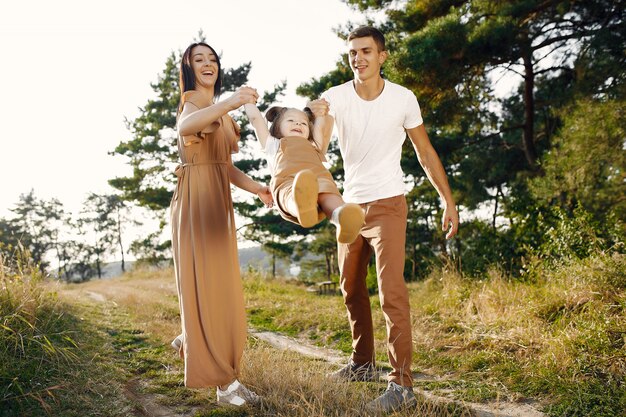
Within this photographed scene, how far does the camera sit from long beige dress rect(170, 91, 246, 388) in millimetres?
2908

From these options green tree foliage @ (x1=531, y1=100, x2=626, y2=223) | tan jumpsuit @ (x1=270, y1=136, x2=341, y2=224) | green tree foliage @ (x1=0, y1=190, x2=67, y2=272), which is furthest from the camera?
green tree foliage @ (x1=0, y1=190, x2=67, y2=272)

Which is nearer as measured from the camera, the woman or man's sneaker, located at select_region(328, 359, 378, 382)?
the woman

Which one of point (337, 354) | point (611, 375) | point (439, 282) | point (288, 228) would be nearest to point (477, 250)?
point (439, 282)

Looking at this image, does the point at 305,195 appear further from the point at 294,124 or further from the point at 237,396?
the point at 237,396

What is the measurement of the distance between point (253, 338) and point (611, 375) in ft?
10.2

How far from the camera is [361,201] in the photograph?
10.6 feet

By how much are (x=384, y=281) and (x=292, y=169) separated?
3.10 ft

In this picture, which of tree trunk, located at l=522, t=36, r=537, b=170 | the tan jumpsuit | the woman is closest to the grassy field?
the woman

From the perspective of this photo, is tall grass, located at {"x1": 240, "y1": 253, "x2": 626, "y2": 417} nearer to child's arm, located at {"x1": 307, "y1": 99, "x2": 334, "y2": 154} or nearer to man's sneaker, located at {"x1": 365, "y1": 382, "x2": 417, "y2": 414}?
man's sneaker, located at {"x1": 365, "y1": 382, "x2": 417, "y2": 414}

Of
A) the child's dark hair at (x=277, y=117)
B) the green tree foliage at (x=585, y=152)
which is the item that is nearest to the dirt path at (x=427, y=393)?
the child's dark hair at (x=277, y=117)

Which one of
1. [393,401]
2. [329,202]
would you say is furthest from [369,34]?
[393,401]

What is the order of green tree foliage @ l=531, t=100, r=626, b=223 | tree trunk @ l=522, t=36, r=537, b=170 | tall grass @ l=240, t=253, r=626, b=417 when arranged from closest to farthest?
tall grass @ l=240, t=253, r=626, b=417, green tree foliage @ l=531, t=100, r=626, b=223, tree trunk @ l=522, t=36, r=537, b=170

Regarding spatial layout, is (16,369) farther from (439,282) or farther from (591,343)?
(439,282)

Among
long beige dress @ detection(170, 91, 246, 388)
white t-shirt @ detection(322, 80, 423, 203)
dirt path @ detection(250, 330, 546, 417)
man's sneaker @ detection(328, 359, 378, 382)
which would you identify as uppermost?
white t-shirt @ detection(322, 80, 423, 203)
